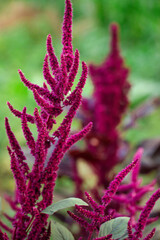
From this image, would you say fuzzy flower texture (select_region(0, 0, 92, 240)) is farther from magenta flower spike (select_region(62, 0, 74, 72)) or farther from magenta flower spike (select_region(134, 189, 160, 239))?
magenta flower spike (select_region(134, 189, 160, 239))

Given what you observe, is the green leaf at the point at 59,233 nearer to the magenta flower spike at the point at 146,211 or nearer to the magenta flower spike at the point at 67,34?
the magenta flower spike at the point at 146,211

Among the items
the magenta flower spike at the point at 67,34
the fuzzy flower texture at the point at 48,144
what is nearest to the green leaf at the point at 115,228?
the fuzzy flower texture at the point at 48,144

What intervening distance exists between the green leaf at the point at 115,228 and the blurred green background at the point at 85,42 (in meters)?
1.29

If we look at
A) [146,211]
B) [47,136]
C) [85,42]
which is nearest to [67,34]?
[47,136]

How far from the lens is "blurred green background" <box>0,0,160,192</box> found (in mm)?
2738

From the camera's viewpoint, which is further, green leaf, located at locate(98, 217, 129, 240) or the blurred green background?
the blurred green background

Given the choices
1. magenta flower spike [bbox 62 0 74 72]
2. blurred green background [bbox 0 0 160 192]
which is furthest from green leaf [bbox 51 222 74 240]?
blurred green background [bbox 0 0 160 192]

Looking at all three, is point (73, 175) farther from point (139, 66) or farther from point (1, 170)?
point (139, 66)

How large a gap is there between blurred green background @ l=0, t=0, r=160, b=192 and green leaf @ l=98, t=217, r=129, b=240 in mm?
1290

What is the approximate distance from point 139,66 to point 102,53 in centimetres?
70

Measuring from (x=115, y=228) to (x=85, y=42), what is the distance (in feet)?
16.5

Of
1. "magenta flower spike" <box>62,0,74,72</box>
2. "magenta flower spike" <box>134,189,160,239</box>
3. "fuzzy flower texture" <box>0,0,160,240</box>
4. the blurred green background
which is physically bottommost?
"magenta flower spike" <box>134,189,160,239</box>

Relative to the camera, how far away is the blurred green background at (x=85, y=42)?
2738mm

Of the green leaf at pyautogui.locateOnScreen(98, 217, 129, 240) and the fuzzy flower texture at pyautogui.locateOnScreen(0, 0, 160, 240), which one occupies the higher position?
the fuzzy flower texture at pyautogui.locateOnScreen(0, 0, 160, 240)
